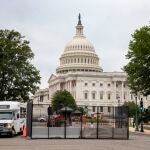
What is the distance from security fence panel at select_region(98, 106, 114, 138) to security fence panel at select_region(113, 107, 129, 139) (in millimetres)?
400

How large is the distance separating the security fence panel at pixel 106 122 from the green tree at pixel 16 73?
79.6 ft

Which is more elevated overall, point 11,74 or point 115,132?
point 11,74

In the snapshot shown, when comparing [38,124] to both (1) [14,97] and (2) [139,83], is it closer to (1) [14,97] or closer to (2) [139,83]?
(1) [14,97]

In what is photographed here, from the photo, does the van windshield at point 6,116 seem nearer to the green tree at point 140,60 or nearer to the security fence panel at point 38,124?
the security fence panel at point 38,124

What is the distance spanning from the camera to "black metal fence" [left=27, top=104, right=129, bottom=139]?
45.0 m

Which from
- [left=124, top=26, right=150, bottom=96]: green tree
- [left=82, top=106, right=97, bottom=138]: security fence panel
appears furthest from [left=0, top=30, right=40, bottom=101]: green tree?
[left=82, top=106, right=97, bottom=138]: security fence panel

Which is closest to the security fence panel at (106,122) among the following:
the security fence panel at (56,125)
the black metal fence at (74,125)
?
the black metal fence at (74,125)

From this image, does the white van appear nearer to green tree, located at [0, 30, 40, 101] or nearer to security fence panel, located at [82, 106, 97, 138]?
security fence panel, located at [82, 106, 97, 138]

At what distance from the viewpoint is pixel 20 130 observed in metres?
49.8

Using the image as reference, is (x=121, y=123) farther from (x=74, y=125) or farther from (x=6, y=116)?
(x=6, y=116)

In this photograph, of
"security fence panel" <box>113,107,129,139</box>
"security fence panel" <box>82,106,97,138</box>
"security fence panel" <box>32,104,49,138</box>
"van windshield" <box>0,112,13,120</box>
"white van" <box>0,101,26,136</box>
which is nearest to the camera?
"white van" <box>0,101,26,136</box>

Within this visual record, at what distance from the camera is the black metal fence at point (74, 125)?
45000mm

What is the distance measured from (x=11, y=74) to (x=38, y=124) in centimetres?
2707
